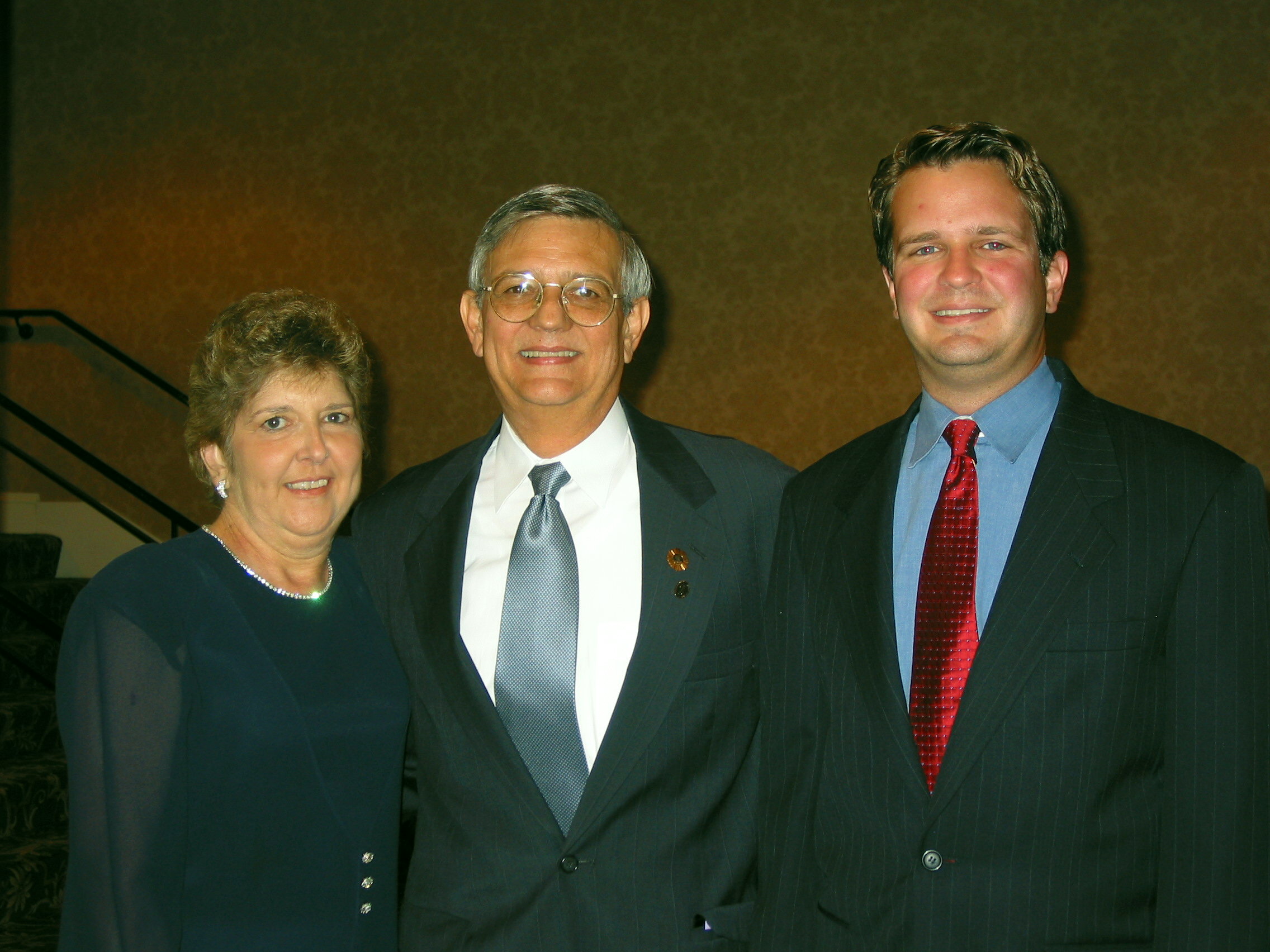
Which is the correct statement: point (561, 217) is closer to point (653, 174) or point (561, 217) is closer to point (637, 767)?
point (637, 767)

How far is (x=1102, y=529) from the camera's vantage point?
1.43 m

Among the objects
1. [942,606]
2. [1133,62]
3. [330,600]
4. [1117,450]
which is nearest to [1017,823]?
[942,606]

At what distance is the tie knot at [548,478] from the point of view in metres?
1.81

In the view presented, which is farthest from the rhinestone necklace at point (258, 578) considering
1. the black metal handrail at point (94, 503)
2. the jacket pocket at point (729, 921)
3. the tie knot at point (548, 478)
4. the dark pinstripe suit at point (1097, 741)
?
the black metal handrail at point (94, 503)

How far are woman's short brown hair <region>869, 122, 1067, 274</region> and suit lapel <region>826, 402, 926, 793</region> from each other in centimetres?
37

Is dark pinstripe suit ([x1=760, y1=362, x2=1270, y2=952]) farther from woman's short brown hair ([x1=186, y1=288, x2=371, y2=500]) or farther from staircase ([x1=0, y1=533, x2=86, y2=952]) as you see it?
staircase ([x1=0, y1=533, x2=86, y2=952])

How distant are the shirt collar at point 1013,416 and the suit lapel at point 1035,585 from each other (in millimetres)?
86

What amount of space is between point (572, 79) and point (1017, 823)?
14.7 feet

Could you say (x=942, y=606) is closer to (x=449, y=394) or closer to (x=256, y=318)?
(x=256, y=318)

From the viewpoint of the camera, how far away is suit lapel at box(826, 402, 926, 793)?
1483 mm

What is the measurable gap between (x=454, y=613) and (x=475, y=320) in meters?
0.54

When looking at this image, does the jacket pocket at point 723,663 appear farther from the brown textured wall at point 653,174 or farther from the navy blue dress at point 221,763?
the brown textured wall at point 653,174

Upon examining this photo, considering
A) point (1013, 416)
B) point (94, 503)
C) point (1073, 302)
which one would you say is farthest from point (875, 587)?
point (94, 503)

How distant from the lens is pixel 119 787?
4.90 feet
